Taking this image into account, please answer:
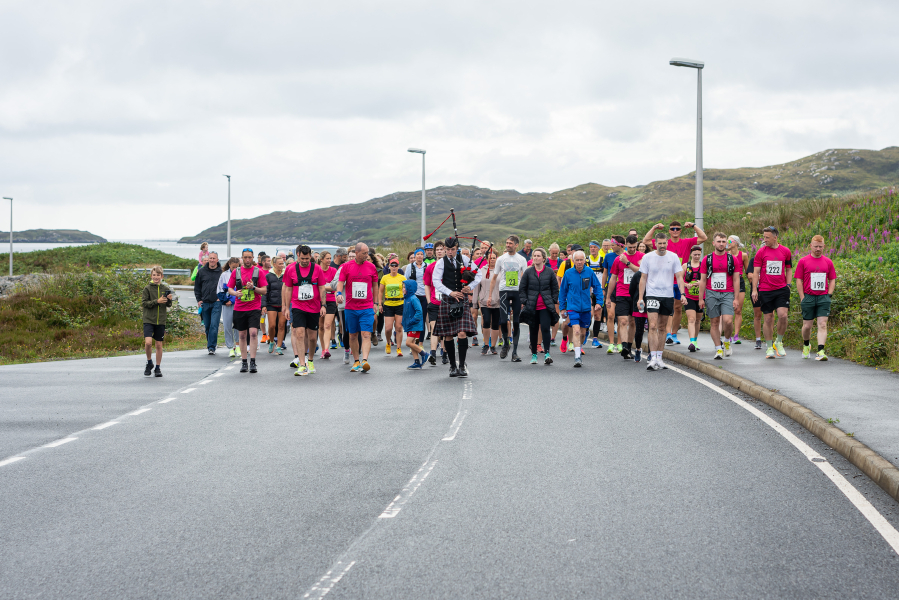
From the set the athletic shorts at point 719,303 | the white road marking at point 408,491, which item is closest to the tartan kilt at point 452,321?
the athletic shorts at point 719,303

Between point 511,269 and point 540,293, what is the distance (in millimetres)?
1160

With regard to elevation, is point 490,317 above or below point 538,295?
below

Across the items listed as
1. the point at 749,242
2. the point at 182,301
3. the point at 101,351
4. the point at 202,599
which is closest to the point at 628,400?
the point at 202,599

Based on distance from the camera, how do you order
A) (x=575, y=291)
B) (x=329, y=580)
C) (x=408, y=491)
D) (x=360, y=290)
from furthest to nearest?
1. (x=575, y=291)
2. (x=360, y=290)
3. (x=408, y=491)
4. (x=329, y=580)

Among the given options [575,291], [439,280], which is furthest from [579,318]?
[439,280]

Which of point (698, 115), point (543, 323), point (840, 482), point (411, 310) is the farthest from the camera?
point (698, 115)

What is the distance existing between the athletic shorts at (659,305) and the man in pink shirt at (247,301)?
605cm

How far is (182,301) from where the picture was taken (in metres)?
35.7

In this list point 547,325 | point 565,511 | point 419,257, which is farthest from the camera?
point 419,257

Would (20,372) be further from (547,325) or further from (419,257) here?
(547,325)

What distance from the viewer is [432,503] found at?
17.9 feet

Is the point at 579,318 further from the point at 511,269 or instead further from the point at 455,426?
the point at 455,426

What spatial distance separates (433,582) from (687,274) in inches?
433

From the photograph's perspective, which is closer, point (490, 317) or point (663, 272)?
point (663, 272)
